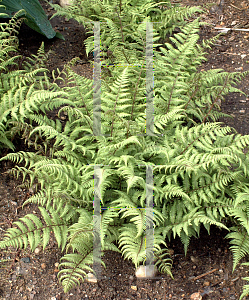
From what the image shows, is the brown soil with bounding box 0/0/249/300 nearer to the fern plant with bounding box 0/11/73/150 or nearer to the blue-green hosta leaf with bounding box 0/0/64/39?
the fern plant with bounding box 0/11/73/150

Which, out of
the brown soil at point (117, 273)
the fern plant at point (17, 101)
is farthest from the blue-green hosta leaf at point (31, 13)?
the brown soil at point (117, 273)

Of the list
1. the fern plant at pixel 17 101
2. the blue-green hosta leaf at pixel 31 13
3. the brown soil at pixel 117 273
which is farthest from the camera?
the blue-green hosta leaf at pixel 31 13

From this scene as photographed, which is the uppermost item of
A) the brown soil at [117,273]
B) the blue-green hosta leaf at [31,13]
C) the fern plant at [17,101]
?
the blue-green hosta leaf at [31,13]

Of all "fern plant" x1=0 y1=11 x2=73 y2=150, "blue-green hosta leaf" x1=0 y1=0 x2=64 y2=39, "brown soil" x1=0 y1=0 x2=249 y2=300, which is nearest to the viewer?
"brown soil" x1=0 y1=0 x2=249 y2=300

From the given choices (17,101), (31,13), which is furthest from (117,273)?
(31,13)

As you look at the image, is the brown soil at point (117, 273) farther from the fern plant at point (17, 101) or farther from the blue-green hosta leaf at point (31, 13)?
the blue-green hosta leaf at point (31, 13)

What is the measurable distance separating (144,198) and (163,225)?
0.34 metres

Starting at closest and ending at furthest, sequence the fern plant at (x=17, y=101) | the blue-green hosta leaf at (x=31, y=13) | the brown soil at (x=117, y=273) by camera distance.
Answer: the brown soil at (x=117, y=273), the fern plant at (x=17, y=101), the blue-green hosta leaf at (x=31, y=13)

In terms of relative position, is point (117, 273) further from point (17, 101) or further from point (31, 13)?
point (31, 13)

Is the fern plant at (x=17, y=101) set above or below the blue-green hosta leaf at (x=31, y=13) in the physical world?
below

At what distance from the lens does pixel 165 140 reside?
301 centimetres

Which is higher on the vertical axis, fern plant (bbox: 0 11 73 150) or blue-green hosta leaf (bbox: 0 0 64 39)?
blue-green hosta leaf (bbox: 0 0 64 39)

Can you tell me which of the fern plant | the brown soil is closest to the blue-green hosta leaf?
the fern plant

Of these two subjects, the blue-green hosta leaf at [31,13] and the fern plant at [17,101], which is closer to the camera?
the fern plant at [17,101]
